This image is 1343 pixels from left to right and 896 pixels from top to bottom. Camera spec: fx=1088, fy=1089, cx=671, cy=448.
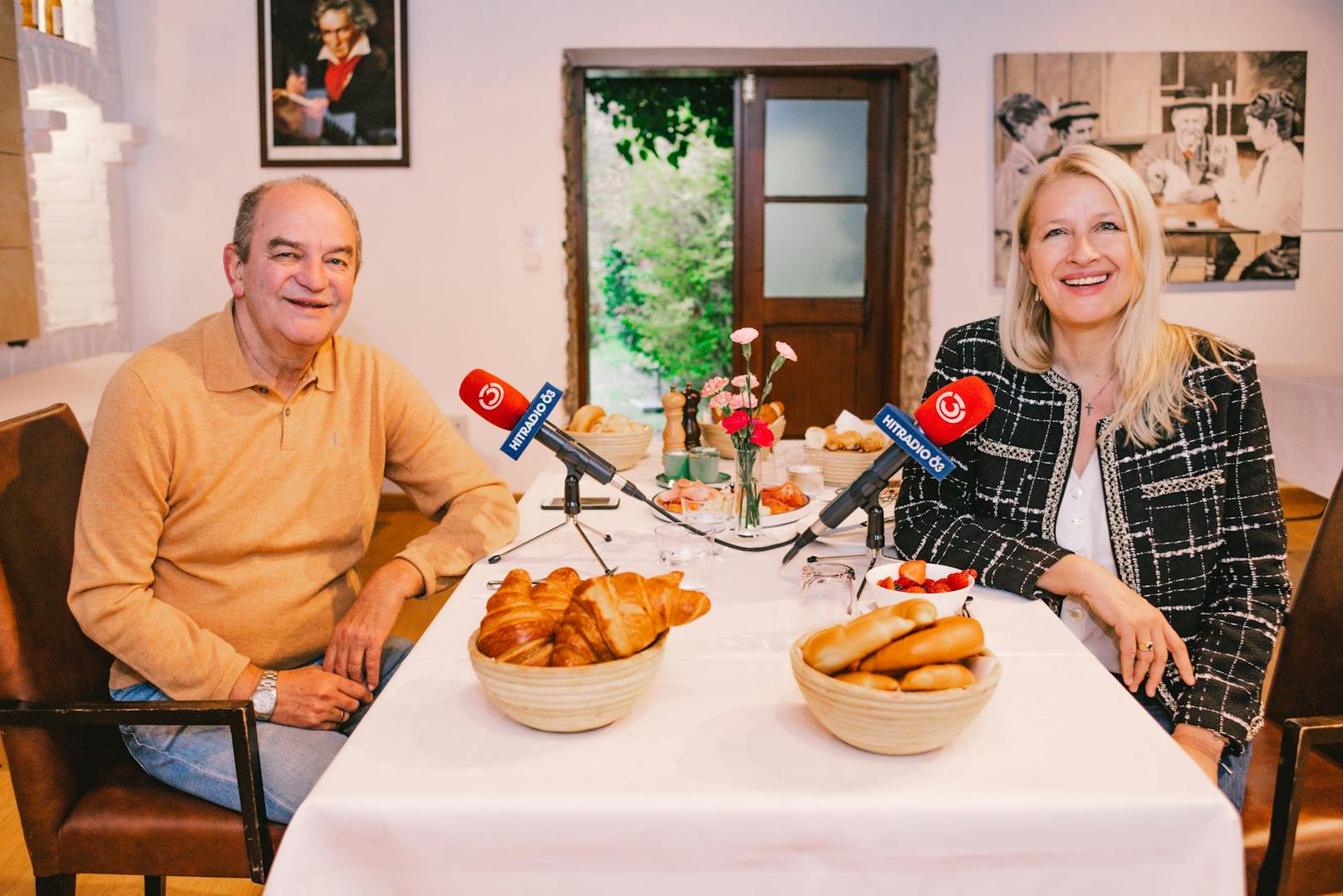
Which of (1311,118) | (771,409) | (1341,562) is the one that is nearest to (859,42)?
(1311,118)

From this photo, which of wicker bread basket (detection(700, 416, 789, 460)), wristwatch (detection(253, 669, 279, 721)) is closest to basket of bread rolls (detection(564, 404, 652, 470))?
wicker bread basket (detection(700, 416, 789, 460))

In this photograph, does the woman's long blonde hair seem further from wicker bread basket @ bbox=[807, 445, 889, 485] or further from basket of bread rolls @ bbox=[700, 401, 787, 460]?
basket of bread rolls @ bbox=[700, 401, 787, 460]

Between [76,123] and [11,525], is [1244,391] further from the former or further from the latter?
[76,123]

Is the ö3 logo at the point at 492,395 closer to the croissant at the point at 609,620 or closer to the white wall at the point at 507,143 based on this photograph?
the croissant at the point at 609,620

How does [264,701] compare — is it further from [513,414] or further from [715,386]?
[715,386]

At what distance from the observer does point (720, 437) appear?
8.86 feet

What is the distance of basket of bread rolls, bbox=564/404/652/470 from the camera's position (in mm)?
2578

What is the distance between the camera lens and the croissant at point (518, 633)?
112cm

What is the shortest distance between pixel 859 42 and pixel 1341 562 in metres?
3.98

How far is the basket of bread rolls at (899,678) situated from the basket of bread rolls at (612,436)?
4.94 ft

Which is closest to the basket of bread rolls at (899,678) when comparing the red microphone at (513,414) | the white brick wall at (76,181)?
the red microphone at (513,414)

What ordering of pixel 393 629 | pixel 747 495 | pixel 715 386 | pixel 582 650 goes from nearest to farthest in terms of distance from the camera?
1. pixel 582 650
2. pixel 747 495
3. pixel 715 386
4. pixel 393 629

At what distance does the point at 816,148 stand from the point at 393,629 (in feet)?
11.0

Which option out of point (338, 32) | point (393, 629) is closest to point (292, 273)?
point (393, 629)
